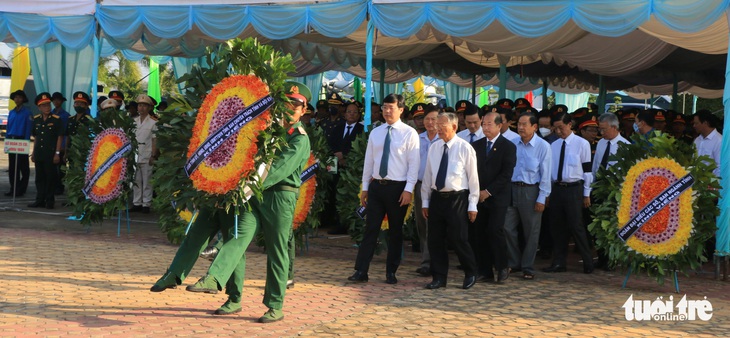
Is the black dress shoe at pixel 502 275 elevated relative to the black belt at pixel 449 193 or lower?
lower

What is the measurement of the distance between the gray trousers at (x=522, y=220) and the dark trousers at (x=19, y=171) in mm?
9543

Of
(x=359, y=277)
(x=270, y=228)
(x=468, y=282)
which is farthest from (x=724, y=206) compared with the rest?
(x=270, y=228)

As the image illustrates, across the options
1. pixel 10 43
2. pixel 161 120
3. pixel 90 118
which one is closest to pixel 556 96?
pixel 10 43

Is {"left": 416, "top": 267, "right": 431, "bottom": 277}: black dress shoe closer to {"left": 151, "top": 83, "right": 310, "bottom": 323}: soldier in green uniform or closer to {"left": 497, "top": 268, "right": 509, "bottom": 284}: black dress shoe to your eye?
{"left": 497, "top": 268, "right": 509, "bottom": 284}: black dress shoe

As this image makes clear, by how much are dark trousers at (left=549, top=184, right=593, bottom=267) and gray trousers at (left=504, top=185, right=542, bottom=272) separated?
1.44ft

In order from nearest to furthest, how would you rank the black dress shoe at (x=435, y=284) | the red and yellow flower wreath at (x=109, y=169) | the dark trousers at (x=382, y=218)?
1. the black dress shoe at (x=435, y=284)
2. the dark trousers at (x=382, y=218)
3. the red and yellow flower wreath at (x=109, y=169)

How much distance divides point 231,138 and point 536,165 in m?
4.01

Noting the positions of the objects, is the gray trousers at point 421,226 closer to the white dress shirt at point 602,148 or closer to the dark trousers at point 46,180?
the white dress shirt at point 602,148

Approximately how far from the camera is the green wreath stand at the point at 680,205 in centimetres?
939

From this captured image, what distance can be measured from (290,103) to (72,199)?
6.35 metres

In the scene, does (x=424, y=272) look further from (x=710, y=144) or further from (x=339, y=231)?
(x=710, y=144)

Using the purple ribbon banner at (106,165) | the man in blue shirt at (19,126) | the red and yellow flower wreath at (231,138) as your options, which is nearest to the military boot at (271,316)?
the red and yellow flower wreath at (231,138)

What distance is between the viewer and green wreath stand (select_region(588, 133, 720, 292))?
370 inches

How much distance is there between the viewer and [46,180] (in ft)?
52.0
